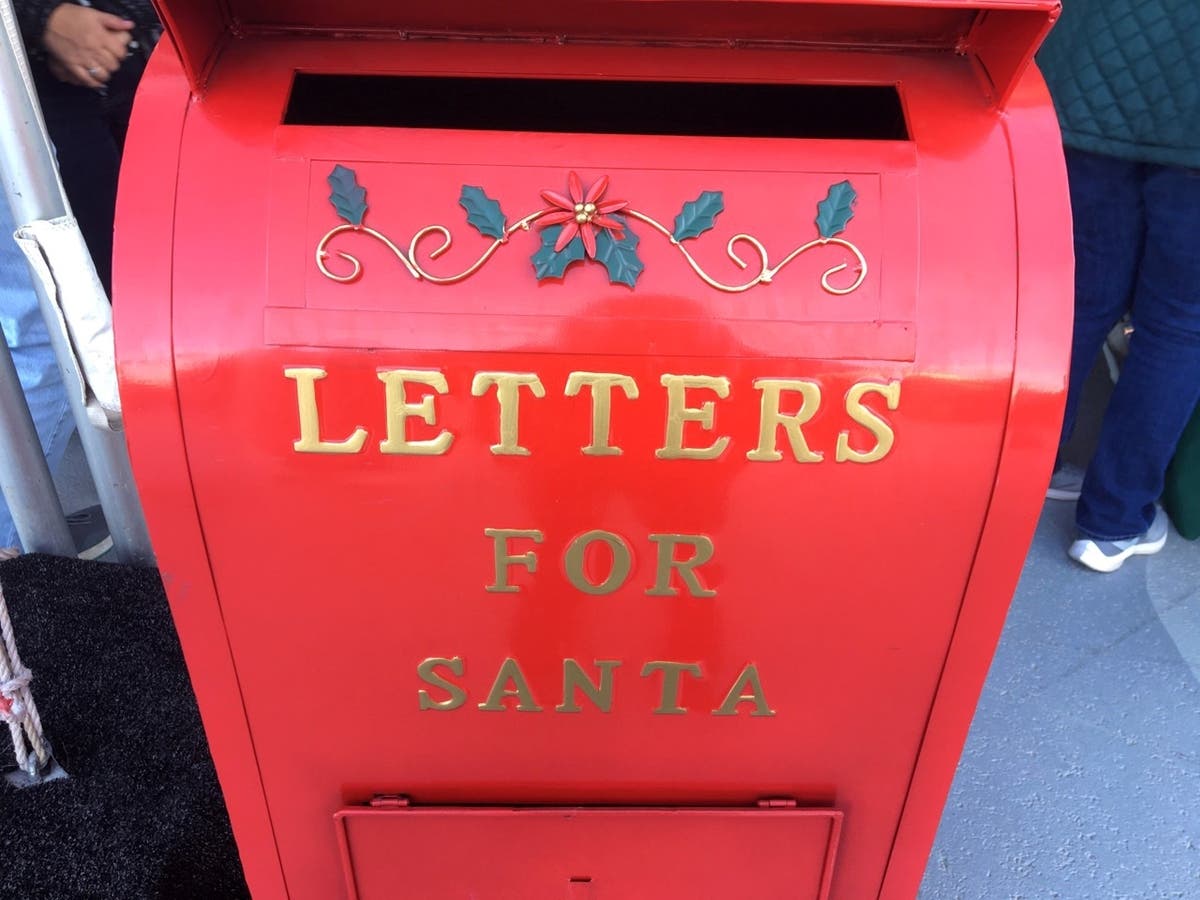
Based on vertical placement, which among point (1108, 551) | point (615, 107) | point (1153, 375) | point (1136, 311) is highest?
point (615, 107)

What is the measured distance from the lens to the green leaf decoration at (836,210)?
33.2 inches

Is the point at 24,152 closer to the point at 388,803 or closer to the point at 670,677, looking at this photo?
the point at 388,803

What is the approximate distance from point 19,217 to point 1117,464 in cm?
228

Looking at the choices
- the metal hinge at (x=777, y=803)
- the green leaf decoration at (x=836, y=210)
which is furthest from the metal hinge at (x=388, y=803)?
the green leaf decoration at (x=836, y=210)

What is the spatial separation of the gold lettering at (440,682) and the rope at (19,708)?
0.75m

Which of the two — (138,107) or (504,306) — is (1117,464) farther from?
(138,107)

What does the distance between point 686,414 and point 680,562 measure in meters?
0.17

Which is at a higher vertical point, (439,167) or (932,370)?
(439,167)

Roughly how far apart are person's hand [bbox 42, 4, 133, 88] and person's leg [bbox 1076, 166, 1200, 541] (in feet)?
6.42

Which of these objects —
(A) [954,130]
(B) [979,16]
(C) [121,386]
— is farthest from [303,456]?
(B) [979,16]

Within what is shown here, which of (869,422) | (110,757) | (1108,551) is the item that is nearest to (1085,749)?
(1108,551)

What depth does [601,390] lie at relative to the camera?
2.80 ft

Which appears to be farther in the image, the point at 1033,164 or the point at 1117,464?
the point at 1117,464

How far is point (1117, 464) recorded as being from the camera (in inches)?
83.0
